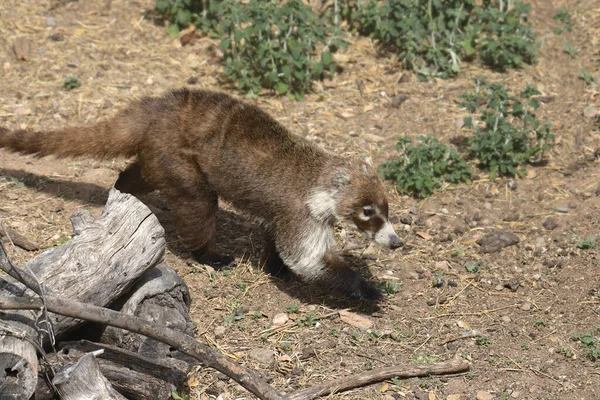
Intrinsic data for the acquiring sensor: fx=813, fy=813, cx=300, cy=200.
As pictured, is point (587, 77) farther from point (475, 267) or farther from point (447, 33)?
point (475, 267)

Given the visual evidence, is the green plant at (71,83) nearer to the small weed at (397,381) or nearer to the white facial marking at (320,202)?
the white facial marking at (320,202)

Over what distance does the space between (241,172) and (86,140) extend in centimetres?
128

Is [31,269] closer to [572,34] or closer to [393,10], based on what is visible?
[393,10]

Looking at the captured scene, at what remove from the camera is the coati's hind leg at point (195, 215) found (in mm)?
6469

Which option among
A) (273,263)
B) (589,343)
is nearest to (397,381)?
(589,343)

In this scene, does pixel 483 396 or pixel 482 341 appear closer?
pixel 483 396

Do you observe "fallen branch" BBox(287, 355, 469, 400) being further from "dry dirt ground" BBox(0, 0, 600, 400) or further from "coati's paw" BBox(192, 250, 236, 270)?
"coati's paw" BBox(192, 250, 236, 270)

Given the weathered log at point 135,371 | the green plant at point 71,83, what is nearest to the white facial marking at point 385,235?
the weathered log at point 135,371

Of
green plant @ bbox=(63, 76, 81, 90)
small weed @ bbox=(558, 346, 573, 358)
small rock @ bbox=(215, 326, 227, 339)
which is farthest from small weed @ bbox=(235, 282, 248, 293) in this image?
green plant @ bbox=(63, 76, 81, 90)

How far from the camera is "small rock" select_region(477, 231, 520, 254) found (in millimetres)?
7012

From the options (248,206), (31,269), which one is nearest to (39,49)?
(248,206)

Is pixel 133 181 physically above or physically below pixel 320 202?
below

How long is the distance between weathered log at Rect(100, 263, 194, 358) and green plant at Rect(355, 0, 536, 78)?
4703 mm

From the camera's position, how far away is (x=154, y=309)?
17.4 ft
